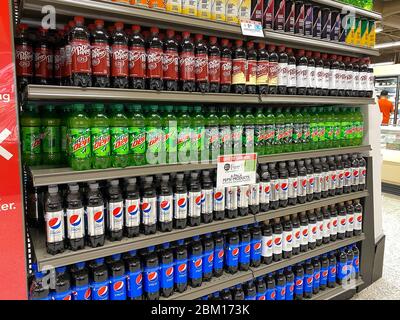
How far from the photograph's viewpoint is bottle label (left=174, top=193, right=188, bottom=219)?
2182 millimetres

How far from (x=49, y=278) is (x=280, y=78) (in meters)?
2.09

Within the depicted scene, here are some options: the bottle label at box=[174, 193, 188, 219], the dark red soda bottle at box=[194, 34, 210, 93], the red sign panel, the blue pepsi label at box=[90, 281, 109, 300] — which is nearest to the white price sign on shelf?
the dark red soda bottle at box=[194, 34, 210, 93]

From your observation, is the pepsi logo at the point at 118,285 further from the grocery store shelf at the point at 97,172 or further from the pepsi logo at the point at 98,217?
the grocery store shelf at the point at 97,172

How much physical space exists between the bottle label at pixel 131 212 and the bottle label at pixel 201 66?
2.91 feet

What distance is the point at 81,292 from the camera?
1920 mm

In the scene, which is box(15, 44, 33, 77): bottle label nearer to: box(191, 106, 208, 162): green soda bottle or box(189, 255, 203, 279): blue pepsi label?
box(191, 106, 208, 162): green soda bottle

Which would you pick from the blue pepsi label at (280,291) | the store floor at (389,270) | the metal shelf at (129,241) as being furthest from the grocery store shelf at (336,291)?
the metal shelf at (129,241)

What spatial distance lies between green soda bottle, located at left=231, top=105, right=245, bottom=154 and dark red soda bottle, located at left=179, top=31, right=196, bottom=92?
48 cm

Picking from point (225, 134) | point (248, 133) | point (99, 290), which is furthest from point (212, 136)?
point (99, 290)

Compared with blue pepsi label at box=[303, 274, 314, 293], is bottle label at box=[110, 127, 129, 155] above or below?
above

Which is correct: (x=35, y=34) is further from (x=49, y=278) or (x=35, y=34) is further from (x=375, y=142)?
(x=375, y=142)

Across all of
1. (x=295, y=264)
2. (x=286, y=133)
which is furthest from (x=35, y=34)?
(x=295, y=264)

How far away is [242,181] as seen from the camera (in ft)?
8.07

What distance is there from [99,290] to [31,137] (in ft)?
3.23
